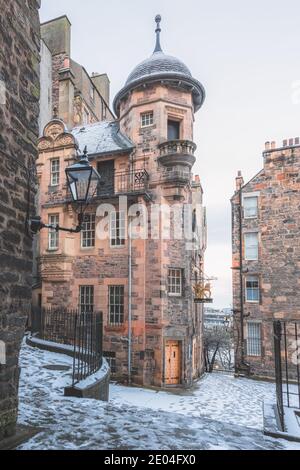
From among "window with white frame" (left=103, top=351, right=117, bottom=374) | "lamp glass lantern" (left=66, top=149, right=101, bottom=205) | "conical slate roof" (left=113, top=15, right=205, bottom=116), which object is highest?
"conical slate roof" (left=113, top=15, right=205, bottom=116)

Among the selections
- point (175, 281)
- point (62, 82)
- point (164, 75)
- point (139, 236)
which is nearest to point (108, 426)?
point (139, 236)

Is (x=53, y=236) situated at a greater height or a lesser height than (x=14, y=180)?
greater

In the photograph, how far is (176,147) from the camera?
52.8 feet

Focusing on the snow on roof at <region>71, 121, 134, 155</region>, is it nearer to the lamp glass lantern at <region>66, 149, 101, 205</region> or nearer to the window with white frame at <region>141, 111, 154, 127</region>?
the window with white frame at <region>141, 111, 154, 127</region>

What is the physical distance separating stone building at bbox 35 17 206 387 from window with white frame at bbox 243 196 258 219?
14.8ft

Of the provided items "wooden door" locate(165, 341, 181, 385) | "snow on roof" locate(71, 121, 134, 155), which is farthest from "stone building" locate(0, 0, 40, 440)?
"snow on roof" locate(71, 121, 134, 155)

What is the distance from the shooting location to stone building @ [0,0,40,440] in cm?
407

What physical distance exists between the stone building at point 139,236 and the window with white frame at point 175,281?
1.9 inches

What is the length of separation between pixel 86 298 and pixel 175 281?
4.55 m

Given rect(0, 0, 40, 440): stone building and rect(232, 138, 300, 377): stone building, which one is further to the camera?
rect(232, 138, 300, 377): stone building

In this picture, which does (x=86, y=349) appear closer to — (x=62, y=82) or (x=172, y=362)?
(x=172, y=362)

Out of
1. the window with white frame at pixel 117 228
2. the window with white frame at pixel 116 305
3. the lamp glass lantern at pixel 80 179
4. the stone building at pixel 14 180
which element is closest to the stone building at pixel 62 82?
the window with white frame at pixel 117 228

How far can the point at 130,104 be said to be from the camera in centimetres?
1750

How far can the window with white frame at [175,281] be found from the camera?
16359 mm
